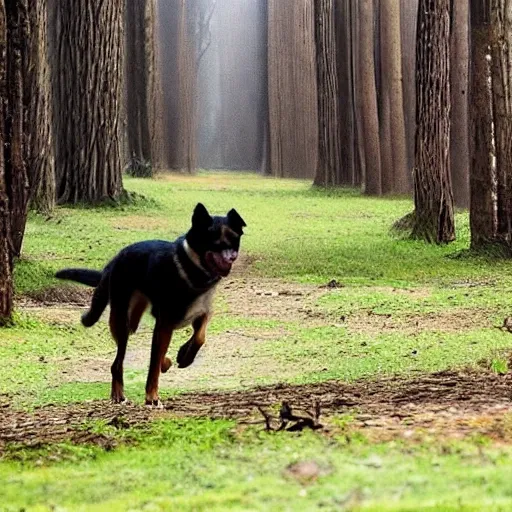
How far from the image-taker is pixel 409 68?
69.8 feet

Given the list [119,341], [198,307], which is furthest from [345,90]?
[198,307]

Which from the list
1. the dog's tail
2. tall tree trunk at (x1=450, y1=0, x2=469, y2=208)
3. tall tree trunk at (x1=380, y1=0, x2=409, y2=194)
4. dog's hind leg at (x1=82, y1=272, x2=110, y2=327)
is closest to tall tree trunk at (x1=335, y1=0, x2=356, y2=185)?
tall tree trunk at (x1=380, y1=0, x2=409, y2=194)

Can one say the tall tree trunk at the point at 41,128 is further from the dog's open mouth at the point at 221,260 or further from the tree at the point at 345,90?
the dog's open mouth at the point at 221,260

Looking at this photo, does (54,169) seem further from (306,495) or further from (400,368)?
(306,495)

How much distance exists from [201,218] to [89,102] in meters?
12.5

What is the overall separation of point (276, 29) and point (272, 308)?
19.0 meters

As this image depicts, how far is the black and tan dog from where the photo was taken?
5.42 metres

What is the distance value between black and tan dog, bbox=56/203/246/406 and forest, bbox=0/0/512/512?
0.01m

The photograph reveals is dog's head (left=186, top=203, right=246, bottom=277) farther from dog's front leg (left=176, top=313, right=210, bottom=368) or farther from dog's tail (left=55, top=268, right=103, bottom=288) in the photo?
dog's tail (left=55, top=268, right=103, bottom=288)

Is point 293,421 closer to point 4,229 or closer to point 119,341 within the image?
point 119,341

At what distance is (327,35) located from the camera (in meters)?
22.5

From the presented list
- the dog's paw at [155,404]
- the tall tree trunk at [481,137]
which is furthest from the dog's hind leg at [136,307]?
the tall tree trunk at [481,137]

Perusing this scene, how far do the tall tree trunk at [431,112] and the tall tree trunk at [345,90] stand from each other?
302 inches

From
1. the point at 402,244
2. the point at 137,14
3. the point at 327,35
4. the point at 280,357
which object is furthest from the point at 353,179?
the point at 280,357
